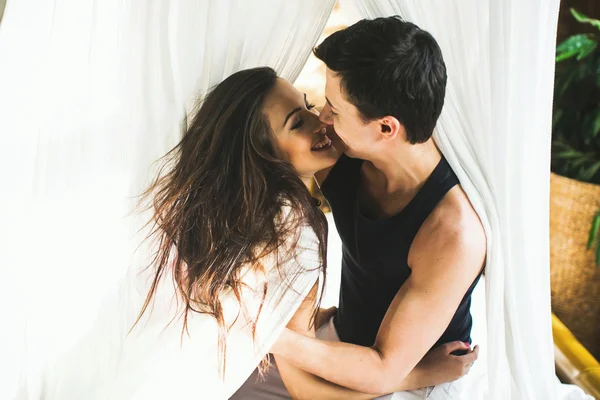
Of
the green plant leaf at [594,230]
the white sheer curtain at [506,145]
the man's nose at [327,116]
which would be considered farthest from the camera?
the green plant leaf at [594,230]

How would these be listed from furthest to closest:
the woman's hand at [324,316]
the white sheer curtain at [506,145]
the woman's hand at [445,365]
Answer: the woman's hand at [324,316] < the woman's hand at [445,365] < the white sheer curtain at [506,145]

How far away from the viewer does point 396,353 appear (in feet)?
3.92

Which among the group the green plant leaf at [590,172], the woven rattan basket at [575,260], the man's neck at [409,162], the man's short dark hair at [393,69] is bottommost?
the woven rattan basket at [575,260]

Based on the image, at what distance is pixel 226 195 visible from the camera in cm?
124

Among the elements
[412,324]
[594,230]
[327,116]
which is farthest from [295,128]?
[594,230]

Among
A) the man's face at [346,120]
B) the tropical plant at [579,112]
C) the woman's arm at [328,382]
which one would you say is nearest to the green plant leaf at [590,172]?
the tropical plant at [579,112]

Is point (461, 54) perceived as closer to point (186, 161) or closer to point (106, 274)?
point (186, 161)

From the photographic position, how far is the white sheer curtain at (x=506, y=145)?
1059 mm

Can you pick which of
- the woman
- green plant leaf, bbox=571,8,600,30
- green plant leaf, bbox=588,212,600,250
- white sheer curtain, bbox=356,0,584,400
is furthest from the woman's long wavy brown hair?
green plant leaf, bbox=571,8,600,30

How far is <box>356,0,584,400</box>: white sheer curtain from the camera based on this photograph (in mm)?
1059

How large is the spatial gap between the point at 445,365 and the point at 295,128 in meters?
0.57

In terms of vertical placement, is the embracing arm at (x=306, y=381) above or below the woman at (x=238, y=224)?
below

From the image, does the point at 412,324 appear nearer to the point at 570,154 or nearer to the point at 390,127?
the point at 390,127

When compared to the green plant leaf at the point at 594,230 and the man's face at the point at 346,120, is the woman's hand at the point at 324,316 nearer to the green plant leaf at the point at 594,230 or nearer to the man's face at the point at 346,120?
the man's face at the point at 346,120
